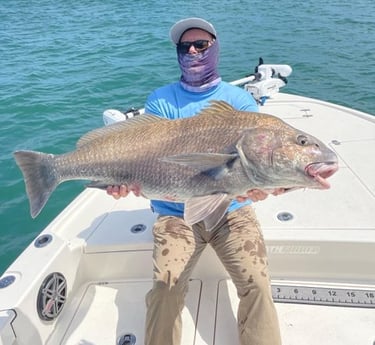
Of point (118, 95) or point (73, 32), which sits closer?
point (118, 95)

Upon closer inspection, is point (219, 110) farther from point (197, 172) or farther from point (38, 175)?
point (38, 175)

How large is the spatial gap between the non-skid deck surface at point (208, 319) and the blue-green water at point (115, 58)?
2.52 meters

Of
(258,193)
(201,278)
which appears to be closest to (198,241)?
(201,278)

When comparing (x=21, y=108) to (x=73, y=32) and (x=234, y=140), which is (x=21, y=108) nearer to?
(x=73, y=32)

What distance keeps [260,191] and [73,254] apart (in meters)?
1.73

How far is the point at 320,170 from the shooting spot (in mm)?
2297

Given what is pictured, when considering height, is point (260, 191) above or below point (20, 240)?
above

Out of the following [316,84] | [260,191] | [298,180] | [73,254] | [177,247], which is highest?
[298,180]

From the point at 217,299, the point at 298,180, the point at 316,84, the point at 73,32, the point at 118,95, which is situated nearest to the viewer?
the point at 298,180

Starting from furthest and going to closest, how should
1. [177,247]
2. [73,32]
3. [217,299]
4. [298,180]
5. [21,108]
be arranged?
1. [73,32]
2. [21,108]
3. [217,299]
4. [177,247]
5. [298,180]

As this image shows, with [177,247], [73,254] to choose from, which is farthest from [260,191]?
[73,254]

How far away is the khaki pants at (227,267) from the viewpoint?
2.92 meters

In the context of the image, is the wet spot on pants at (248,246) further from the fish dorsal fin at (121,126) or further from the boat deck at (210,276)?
the fish dorsal fin at (121,126)

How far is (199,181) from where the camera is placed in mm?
2512
